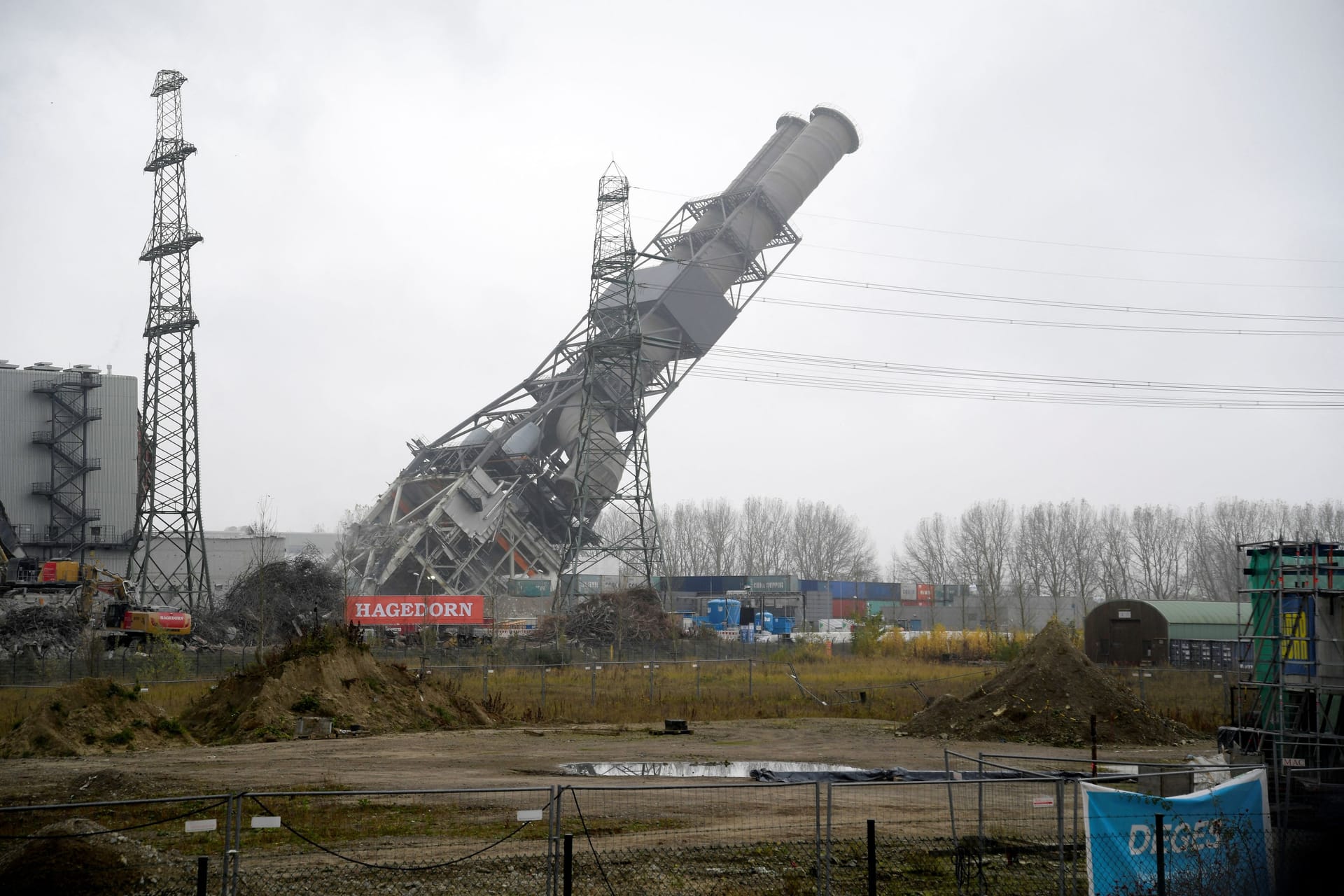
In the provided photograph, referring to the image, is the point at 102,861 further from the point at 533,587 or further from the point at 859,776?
the point at 533,587

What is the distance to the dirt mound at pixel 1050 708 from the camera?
27781mm

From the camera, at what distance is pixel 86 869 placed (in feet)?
35.1

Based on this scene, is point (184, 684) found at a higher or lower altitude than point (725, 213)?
lower

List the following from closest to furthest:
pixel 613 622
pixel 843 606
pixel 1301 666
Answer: pixel 1301 666
pixel 613 622
pixel 843 606

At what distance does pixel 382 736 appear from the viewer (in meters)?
28.0

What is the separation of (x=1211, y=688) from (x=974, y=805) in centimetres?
2535

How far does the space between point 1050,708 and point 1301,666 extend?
38.2 feet

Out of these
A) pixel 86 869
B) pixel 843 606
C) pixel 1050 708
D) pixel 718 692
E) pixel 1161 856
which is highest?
pixel 1161 856

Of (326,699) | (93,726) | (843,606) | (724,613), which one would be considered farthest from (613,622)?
(843,606)

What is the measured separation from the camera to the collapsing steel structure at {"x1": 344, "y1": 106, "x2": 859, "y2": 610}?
2527 inches

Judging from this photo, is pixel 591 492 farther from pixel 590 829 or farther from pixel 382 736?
pixel 590 829

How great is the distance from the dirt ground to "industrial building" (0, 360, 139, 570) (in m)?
49.7

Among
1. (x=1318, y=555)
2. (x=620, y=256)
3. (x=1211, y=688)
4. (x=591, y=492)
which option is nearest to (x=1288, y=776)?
(x=1318, y=555)

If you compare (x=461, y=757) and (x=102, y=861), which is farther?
(x=461, y=757)
